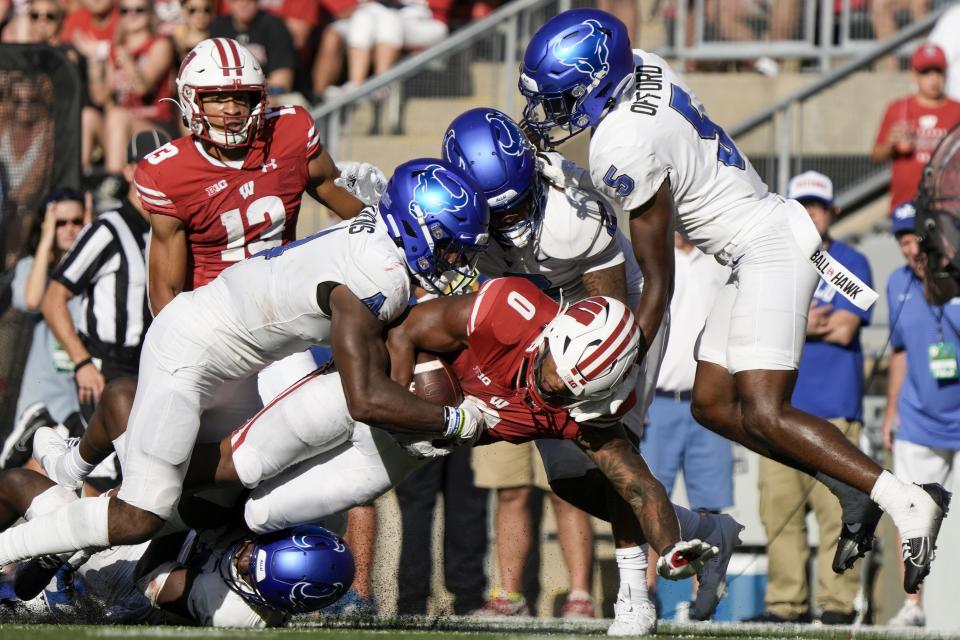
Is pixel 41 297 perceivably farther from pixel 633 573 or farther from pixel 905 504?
pixel 905 504

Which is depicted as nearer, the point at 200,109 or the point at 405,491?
the point at 200,109

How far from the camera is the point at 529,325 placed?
538 cm

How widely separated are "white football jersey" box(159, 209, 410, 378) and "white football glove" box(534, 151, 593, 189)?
0.75 metres

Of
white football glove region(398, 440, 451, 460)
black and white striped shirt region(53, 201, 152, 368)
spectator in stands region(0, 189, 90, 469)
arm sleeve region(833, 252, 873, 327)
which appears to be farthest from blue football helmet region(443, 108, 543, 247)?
spectator in stands region(0, 189, 90, 469)

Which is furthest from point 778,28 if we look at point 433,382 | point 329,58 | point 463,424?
point 463,424

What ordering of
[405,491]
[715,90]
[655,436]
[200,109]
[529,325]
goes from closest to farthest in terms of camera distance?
[529,325], [200,109], [405,491], [655,436], [715,90]

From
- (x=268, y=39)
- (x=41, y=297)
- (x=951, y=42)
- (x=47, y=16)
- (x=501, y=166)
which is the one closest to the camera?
(x=501, y=166)

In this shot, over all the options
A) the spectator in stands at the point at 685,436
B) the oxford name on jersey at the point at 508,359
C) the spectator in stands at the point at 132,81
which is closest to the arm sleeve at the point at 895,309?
the spectator in stands at the point at 685,436

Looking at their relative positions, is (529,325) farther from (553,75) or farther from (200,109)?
(200,109)

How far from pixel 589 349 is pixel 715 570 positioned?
1.44 metres

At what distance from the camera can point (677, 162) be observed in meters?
5.75

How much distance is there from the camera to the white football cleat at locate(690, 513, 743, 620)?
6031mm

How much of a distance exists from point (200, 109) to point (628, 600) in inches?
102

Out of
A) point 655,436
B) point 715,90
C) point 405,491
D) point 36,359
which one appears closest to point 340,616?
point 405,491
